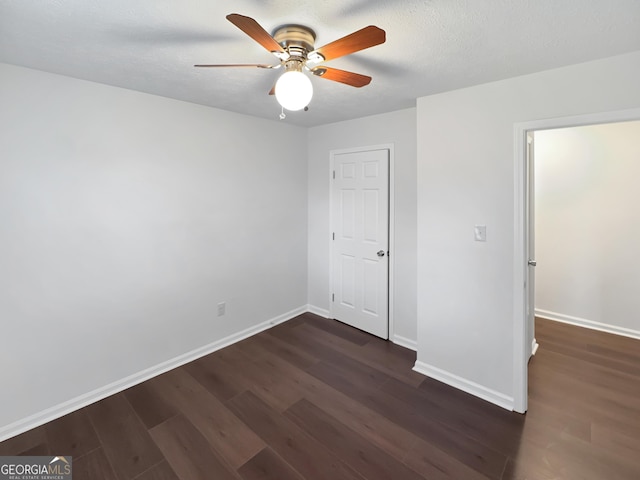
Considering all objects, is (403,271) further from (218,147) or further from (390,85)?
(218,147)

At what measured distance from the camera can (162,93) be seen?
2520mm

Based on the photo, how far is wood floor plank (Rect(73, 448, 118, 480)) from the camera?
1728 mm

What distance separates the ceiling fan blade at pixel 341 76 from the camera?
1.58 meters

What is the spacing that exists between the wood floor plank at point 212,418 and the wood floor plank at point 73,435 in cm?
51

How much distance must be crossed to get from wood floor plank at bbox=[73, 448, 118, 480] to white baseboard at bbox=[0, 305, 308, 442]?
556mm

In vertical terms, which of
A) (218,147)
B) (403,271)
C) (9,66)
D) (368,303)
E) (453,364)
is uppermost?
(9,66)

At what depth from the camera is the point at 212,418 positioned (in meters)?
2.17

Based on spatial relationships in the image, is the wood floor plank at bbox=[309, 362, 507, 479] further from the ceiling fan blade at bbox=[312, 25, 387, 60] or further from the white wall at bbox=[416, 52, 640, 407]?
the ceiling fan blade at bbox=[312, 25, 387, 60]

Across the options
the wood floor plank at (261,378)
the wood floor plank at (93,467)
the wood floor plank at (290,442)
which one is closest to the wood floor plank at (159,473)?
the wood floor plank at (93,467)

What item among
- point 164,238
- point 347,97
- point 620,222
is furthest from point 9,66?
point 620,222

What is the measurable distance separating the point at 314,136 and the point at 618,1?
2.93 m

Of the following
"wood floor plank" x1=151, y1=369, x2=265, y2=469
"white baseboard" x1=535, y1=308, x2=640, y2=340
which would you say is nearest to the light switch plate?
"wood floor plank" x1=151, y1=369, x2=265, y2=469

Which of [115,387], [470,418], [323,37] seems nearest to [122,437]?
[115,387]

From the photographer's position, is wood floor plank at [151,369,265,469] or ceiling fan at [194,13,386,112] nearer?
ceiling fan at [194,13,386,112]
